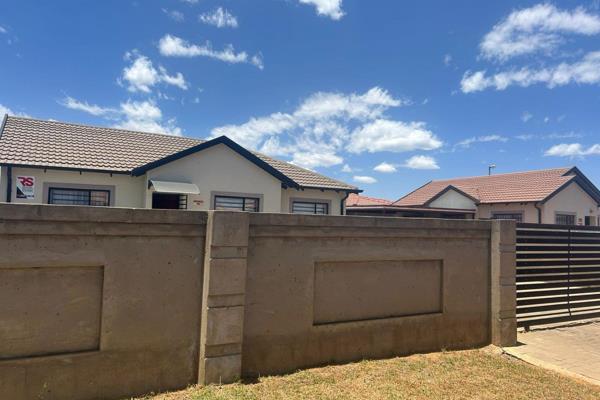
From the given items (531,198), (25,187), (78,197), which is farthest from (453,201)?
(25,187)

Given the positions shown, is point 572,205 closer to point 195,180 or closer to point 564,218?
point 564,218

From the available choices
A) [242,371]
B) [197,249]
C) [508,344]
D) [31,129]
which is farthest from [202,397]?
[31,129]

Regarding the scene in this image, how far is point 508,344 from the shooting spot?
23.7 ft

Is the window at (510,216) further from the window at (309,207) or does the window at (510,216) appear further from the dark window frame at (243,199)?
the dark window frame at (243,199)

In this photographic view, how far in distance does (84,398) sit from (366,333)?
146 inches

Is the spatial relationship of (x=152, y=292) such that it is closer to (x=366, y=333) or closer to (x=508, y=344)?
(x=366, y=333)

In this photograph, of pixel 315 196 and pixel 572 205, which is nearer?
pixel 315 196

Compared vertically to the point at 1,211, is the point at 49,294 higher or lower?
lower

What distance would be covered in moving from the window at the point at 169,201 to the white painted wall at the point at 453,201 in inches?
753

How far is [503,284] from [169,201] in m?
11.4

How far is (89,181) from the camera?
13.5 m

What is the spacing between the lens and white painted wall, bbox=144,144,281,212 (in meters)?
14.4

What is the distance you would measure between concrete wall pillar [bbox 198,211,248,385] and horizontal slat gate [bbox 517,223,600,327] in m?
5.59

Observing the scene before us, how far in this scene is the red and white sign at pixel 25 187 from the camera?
41.4 ft
